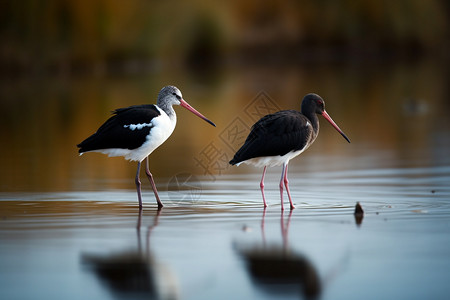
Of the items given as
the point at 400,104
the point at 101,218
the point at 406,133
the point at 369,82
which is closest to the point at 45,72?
the point at 369,82

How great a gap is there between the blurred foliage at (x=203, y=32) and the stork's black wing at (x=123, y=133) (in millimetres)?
27565

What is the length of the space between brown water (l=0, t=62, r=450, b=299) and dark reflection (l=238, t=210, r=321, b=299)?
16 millimetres

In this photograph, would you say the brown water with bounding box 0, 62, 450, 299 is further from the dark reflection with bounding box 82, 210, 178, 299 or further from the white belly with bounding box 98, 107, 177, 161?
the white belly with bounding box 98, 107, 177, 161

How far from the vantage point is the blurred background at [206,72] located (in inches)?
607

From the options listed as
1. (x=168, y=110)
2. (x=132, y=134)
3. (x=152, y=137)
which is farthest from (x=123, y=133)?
(x=168, y=110)

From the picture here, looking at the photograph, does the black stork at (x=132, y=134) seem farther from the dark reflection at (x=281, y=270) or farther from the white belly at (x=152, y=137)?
the dark reflection at (x=281, y=270)

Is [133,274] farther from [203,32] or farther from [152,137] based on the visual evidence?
[203,32]

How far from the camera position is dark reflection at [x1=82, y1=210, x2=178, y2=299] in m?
6.38

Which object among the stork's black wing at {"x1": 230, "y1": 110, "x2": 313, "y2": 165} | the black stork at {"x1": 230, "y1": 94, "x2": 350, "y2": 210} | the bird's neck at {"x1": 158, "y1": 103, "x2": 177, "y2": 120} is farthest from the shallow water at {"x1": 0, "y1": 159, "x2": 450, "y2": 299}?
the bird's neck at {"x1": 158, "y1": 103, "x2": 177, "y2": 120}

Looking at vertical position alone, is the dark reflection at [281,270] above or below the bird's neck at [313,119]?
below

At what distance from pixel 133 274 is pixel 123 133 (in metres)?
3.72

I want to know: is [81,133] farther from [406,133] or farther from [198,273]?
[198,273]

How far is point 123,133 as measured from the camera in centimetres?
1036

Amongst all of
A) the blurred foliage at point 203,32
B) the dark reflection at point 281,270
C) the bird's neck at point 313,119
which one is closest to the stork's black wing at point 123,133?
the bird's neck at point 313,119
